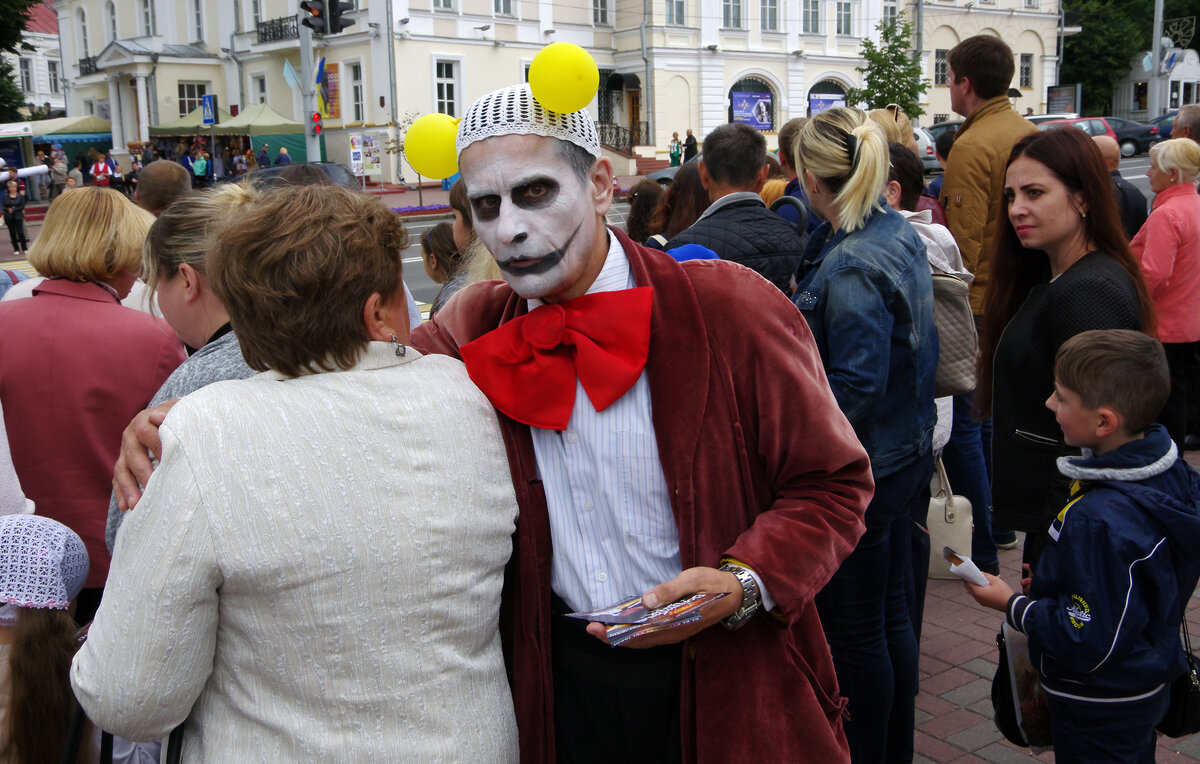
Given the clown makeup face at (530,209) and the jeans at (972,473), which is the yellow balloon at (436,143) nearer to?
the clown makeup face at (530,209)

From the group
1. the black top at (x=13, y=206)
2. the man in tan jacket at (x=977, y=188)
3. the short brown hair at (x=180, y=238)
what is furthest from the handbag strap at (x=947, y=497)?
the black top at (x=13, y=206)

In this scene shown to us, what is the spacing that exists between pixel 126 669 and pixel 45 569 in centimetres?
69

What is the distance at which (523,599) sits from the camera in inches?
73.9

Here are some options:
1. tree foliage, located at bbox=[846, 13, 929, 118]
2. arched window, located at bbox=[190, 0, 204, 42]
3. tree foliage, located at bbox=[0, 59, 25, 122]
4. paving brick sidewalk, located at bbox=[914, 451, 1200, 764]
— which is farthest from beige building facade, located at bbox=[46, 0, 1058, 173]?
paving brick sidewalk, located at bbox=[914, 451, 1200, 764]

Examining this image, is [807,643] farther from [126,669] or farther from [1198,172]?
[1198,172]

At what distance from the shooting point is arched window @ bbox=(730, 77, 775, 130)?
3906cm

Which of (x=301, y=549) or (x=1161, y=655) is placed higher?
(x=301, y=549)

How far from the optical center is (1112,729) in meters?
2.50

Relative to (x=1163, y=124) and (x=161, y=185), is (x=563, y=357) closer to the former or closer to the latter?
(x=161, y=185)

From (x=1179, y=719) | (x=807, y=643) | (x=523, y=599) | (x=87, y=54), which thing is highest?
(x=87, y=54)

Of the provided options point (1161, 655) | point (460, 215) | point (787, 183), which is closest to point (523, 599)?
point (1161, 655)

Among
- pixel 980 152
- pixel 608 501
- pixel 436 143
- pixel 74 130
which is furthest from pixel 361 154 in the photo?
pixel 608 501

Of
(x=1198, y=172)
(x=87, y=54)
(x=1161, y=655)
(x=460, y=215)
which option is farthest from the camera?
(x=87, y=54)

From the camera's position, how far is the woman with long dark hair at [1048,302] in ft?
9.62
